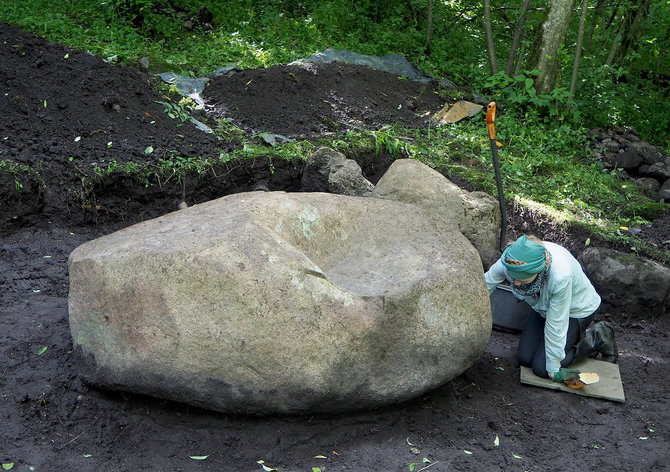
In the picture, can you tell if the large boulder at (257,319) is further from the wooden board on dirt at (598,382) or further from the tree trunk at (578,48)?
the tree trunk at (578,48)

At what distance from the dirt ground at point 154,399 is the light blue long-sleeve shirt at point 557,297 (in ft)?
0.98

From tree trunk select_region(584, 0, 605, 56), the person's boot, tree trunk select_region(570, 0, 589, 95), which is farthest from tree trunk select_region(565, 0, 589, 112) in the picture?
the person's boot

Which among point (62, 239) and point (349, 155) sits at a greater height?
point (349, 155)

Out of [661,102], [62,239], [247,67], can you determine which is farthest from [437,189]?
[661,102]

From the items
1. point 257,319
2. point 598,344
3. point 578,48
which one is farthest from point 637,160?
point 257,319

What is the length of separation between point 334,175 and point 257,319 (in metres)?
2.44

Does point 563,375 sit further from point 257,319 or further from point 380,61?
point 380,61

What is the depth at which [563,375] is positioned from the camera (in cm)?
383

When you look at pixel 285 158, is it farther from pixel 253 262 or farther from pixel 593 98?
pixel 593 98

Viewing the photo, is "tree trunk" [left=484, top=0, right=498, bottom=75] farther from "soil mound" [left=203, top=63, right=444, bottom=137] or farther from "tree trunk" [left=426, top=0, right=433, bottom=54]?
"soil mound" [left=203, top=63, right=444, bottom=137]

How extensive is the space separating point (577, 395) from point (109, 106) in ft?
14.9

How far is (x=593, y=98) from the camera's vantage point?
8594 mm

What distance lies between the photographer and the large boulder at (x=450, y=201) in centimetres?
478

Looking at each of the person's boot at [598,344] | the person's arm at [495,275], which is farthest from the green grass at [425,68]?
the person's arm at [495,275]
